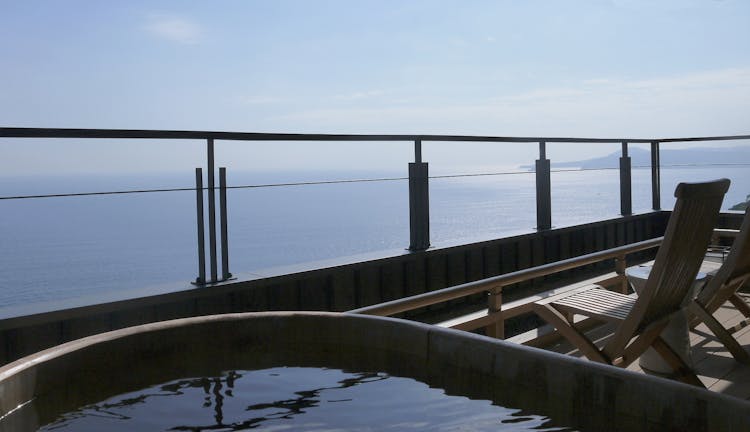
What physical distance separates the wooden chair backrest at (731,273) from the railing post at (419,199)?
1588 mm

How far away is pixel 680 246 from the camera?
94.0 inches

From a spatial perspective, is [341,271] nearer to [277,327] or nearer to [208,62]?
[277,327]

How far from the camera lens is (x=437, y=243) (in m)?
4.24

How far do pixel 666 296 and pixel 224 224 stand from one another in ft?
6.58

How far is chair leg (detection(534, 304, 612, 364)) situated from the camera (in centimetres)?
254

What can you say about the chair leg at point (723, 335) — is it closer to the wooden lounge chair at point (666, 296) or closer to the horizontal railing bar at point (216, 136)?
the wooden lounge chair at point (666, 296)

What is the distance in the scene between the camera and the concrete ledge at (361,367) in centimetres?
117

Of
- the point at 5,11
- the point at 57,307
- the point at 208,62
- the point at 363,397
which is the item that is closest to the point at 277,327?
the point at 363,397

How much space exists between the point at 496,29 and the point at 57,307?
66.0 ft

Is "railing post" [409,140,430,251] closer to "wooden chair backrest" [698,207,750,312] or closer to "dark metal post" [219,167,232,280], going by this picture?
"dark metal post" [219,167,232,280]

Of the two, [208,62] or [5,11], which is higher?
[5,11]

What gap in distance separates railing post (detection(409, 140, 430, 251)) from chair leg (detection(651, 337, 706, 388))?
1750 millimetres

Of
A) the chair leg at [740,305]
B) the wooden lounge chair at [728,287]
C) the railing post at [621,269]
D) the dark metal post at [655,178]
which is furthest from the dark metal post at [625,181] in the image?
the wooden lounge chair at [728,287]

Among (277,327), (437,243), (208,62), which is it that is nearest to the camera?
(277,327)
